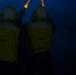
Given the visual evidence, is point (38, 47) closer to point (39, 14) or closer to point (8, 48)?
point (8, 48)

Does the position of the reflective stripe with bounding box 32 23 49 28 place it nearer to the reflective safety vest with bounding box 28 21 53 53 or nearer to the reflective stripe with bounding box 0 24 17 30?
the reflective safety vest with bounding box 28 21 53 53

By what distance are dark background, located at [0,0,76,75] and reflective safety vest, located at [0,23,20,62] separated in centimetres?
147

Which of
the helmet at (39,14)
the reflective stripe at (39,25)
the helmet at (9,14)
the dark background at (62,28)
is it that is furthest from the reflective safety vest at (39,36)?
the dark background at (62,28)

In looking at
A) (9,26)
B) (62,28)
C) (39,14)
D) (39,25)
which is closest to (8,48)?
(9,26)

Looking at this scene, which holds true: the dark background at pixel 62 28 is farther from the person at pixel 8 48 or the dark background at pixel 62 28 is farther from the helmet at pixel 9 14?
the person at pixel 8 48

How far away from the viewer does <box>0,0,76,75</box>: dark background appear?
4.53 metres

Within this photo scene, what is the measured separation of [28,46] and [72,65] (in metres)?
1.99

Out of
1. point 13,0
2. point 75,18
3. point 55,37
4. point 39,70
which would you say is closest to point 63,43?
point 55,37

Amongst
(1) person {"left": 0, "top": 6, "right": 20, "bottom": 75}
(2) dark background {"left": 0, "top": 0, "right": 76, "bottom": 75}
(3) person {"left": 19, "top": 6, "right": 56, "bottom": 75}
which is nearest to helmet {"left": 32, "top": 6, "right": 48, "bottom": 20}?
(3) person {"left": 19, "top": 6, "right": 56, "bottom": 75}

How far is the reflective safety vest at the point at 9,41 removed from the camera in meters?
3.07

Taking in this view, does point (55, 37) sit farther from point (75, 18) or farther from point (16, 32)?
point (16, 32)

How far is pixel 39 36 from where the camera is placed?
10.5 feet

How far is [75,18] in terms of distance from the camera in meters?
4.77

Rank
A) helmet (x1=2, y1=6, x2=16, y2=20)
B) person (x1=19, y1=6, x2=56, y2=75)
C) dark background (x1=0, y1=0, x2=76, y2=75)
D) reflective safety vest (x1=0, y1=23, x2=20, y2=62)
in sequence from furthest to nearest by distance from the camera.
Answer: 1. dark background (x1=0, y1=0, x2=76, y2=75)
2. helmet (x1=2, y1=6, x2=16, y2=20)
3. person (x1=19, y1=6, x2=56, y2=75)
4. reflective safety vest (x1=0, y1=23, x2=20, y2=62)
